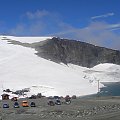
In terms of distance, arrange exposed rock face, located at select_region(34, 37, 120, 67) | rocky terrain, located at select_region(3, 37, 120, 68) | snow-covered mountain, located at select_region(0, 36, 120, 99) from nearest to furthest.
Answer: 1. snow-covered mountain, located at select_region(0, 36, 120, 99)
2. rocky terrain, located at select_region(3, 37, 120, 68)
3. exposed rock face, located at select_region(34, 37, 120, 67)

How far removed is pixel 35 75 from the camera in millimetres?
129750

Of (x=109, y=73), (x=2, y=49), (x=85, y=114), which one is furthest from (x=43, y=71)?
(x=85, y=114)

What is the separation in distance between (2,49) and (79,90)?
55944 millimetres

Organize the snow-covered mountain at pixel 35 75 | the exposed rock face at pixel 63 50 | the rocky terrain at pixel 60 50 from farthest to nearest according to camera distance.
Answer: the exposed rock face at pixel 63 50, the rocky terrain at pixel 60 50, the snow-covered mountain at pixel 35 75

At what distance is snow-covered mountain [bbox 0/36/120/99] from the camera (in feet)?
376

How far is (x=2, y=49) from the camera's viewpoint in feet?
539

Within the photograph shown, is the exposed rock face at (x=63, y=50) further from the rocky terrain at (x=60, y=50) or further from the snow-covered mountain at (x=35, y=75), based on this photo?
the snow-covered mountain at (x=35, y=75)

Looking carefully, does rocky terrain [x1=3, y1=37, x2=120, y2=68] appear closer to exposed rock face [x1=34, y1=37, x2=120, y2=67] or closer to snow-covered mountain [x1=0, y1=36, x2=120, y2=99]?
exposed rock face [x1=34, y1=37, x2=120, y2=67]

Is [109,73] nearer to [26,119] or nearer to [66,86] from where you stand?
[66,86]

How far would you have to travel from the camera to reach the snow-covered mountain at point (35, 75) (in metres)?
115

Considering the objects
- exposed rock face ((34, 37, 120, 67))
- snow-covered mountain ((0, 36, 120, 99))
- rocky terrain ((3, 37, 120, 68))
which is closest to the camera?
snow-covered mountain ((0, 36, 120, 99))

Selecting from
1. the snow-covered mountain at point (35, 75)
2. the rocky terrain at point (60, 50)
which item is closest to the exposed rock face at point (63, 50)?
the rocky terrain at point (60, 50)

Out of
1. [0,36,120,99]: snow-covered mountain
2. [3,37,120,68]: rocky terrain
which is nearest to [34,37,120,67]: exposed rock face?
[3,37,120,68]: rocky terrain

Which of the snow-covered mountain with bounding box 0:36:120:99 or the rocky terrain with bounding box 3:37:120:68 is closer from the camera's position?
the snow-covered mountain with bounding box 0:36:120:99
